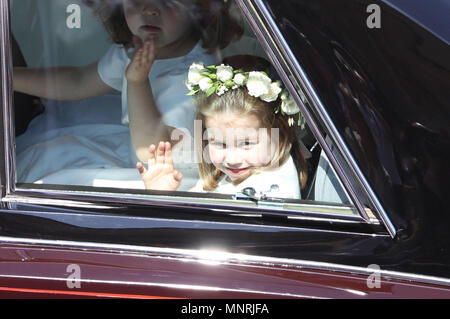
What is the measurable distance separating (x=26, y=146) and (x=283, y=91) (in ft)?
2.46

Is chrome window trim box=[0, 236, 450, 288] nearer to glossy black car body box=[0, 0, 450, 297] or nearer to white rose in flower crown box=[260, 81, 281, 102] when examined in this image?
glossy black car body box=[0, 0, 450, 297]

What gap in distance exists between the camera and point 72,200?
1.60 m

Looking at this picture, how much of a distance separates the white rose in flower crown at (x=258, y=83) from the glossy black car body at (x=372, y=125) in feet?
0.95

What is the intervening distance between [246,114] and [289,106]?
261 millimetres

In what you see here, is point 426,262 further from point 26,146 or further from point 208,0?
point 26,146

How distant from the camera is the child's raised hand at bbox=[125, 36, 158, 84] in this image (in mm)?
1918

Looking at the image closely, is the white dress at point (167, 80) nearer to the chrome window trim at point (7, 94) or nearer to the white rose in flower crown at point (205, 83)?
the white rose in flower crown at point (205, 83)

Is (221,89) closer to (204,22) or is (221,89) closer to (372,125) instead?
(204,22)

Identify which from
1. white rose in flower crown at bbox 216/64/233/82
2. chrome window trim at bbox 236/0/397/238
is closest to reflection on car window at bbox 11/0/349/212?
white rose in flower crown at bbox 216/64/233/82

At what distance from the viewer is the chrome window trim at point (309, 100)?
55.5 inches

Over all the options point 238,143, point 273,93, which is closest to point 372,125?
point 273,93

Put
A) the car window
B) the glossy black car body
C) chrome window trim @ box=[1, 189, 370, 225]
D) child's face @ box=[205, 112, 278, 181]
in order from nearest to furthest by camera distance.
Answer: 1. the glossy black car body
2. chrome window trim @ box=[1, 189, 370, 225]
3. the car window
4. child's face @ box=[205, 112, 278, 181]

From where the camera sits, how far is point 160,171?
1.79 m
